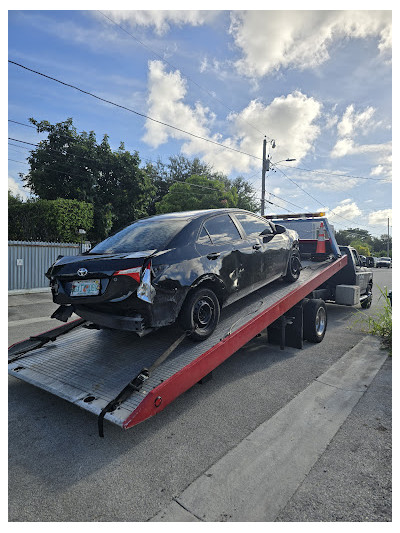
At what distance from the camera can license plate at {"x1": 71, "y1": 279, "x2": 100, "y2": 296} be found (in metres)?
3.22

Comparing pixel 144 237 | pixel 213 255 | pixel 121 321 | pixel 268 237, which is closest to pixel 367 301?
pixel 268 237

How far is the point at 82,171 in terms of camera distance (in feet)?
69.1

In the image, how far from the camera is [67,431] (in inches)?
119

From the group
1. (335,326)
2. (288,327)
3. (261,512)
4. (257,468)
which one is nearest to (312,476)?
(257,468)

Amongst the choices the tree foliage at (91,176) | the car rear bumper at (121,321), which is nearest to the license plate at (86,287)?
the car rear bumper at (121,321)

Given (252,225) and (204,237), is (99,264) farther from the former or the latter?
(252,225)

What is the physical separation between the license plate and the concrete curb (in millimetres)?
1851

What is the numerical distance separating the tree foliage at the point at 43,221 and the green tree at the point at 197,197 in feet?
39.9

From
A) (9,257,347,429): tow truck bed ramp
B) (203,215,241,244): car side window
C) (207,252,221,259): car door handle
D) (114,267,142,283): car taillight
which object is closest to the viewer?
(9,257,347,429): tow truck bed ramp

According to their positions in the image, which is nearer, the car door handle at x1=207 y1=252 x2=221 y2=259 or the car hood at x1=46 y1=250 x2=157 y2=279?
the car hood at x1=46 y1=250 x2=157 y2=279

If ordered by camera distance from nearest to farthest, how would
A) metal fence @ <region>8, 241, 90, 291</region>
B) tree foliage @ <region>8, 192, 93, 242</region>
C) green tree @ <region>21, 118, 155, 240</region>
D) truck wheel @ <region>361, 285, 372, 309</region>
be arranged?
truck wheel @ <region>361, 285, 372, 309</region>
metal fence @ <region>8, 241, 90, 291</region>
tree foliage @ <region>8, 192, 93, 242</region>
green tree @ <region>21, 118, 155, 240</region>

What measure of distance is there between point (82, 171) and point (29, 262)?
31.0ft

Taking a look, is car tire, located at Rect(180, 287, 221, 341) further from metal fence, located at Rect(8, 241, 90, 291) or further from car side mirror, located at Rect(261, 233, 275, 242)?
metal fence, located at Rect(8, 241, 90, 291)

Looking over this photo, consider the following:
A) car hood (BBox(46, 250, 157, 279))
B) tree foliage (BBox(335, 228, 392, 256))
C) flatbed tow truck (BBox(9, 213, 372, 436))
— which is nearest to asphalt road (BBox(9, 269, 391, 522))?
flatbed tow truck (BBox(9, 213, 372, 436))
